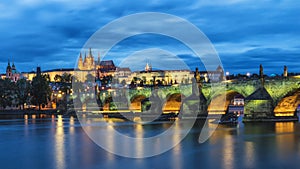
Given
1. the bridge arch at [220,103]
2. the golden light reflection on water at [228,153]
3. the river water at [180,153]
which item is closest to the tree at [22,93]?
the bridge arch at [220,103]

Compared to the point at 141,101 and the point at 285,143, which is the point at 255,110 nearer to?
the point at 285,143

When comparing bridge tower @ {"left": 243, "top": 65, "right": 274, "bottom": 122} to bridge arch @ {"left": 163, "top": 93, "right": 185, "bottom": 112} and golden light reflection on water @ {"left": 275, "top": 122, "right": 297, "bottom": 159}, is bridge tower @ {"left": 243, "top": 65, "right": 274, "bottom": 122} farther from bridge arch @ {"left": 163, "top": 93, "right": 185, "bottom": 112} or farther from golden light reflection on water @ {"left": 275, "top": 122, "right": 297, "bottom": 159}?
bridge arch @ {"left": 163, "top": 93, "right": 185, "bottom": 112}

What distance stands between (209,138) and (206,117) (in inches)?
832

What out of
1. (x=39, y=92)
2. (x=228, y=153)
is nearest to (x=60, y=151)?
(x=228, y=153)

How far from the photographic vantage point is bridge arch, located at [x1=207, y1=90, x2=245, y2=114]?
51.1m

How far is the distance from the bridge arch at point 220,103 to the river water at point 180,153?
54.8 feet

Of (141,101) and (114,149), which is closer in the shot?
(114,149)

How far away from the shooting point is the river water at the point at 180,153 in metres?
20.9

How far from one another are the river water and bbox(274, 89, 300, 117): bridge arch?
26.4 ft

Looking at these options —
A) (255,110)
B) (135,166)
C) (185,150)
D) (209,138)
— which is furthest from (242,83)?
(135,166)

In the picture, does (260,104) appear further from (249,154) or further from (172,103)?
(172,103)

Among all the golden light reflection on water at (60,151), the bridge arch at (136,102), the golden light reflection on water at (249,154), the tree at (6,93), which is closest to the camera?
the golden light reflection on water at (249,154)

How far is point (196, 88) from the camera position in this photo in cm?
5350

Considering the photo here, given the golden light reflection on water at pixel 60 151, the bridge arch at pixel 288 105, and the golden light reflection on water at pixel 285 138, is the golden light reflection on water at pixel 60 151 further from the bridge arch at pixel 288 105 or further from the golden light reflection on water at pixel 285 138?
the bridge arch at pixel 288 105
